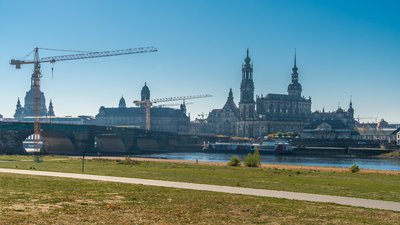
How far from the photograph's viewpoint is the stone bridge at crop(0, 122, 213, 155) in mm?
133875

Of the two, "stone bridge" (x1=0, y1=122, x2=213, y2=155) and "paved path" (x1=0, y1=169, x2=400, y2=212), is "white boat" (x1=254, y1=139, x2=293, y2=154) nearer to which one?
"stone bridge" (x1=0, y1=122, x2=213, y2=155)

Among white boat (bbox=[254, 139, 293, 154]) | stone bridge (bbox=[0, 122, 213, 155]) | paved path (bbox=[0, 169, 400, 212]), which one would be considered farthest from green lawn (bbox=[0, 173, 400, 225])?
white boat (bbox=[254, 139, 293, 154])

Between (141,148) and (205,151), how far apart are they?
24731mm

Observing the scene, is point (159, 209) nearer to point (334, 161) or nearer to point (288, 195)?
point (288, 195)

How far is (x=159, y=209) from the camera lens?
68.3 ft

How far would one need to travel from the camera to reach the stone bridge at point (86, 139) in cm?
13388

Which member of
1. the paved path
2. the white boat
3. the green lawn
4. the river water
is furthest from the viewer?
the white boat

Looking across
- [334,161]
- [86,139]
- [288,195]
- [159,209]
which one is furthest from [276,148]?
[159,209]

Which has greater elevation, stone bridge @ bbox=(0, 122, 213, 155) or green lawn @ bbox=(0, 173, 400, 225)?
stone bridge @ bbox=(0, 122, 213, 155)

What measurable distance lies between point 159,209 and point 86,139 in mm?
143024

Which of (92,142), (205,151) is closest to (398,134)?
(205,151)

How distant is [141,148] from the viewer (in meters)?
193

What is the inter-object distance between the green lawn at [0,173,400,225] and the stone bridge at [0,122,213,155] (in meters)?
101

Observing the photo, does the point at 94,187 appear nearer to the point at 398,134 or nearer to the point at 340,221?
the point at 340,221
